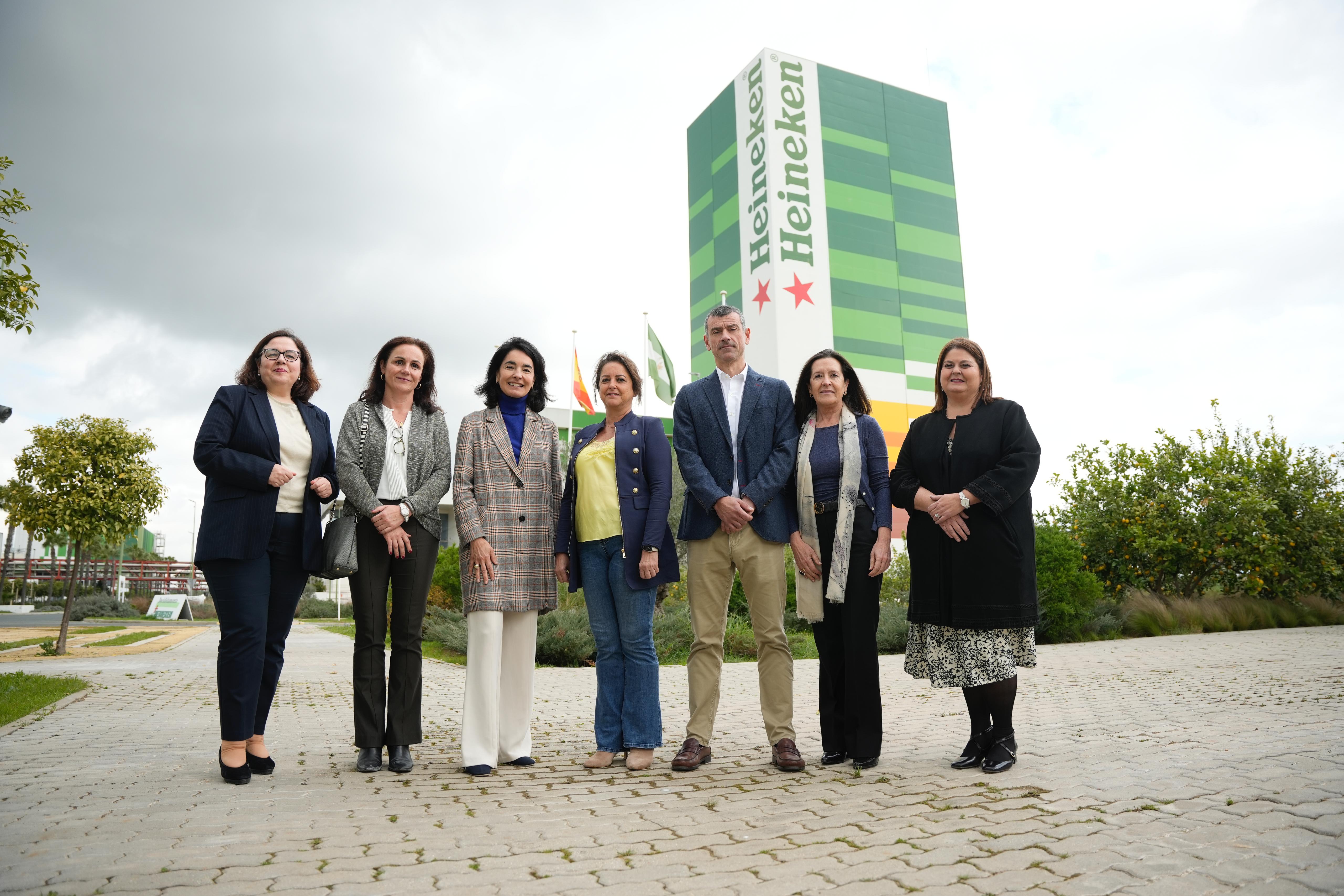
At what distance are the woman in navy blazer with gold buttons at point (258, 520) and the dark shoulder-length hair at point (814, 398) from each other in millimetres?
2587

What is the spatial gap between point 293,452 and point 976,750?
382 cm

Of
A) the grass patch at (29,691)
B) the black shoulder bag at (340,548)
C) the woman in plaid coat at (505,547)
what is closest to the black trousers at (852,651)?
the woman in plaid coat at (505,547)

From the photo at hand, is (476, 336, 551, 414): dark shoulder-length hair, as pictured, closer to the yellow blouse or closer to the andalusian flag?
the yellow blouse

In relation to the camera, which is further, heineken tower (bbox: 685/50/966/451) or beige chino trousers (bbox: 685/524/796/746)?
heineken tower (bbox: 685/50/966/451)

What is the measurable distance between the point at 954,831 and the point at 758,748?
205cm

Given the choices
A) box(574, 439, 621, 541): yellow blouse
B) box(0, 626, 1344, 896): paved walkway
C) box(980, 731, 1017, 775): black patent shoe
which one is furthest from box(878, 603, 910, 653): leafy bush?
box(574, 439, 621, 541): yellow blouse

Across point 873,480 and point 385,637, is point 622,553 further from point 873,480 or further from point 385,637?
point 873,480

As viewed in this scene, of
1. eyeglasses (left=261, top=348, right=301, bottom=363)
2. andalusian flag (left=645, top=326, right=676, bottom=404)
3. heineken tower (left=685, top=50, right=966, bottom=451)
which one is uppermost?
heineken tower (left=685, top=50, right=966, bottom=451)

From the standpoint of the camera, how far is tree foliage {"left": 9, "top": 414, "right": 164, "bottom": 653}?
46.6 ft

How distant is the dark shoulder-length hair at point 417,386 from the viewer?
465 centimetres

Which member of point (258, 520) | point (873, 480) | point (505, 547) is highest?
point (873, 480)

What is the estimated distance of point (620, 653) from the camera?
14.8 feet

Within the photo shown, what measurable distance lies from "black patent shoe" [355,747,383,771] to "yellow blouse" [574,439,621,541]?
150 cm

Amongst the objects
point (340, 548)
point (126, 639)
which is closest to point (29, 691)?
point (340, 548)
